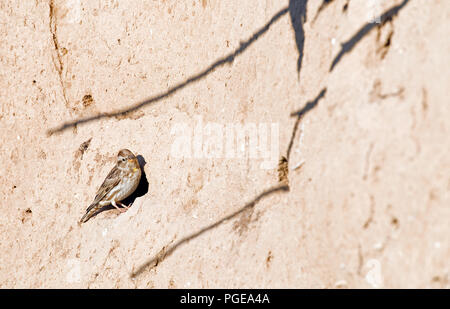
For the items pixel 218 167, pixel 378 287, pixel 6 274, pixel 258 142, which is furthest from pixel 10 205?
pixel 378 287

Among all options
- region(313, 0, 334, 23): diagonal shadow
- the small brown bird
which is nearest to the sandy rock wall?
region(313, 0, 334, 23): diagonal shadow

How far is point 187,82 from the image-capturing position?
A: 224 inches

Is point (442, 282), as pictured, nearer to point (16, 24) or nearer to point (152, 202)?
point (152, 202)

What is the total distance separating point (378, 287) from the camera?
344cm

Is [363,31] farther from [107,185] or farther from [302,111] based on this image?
[107,185]

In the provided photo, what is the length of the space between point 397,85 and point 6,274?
5.00 m

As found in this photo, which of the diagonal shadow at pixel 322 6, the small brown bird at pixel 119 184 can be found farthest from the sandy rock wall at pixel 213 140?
the small brown bird at pixel 119 184

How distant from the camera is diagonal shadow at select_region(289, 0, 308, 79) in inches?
170

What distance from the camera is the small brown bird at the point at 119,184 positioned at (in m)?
6.22

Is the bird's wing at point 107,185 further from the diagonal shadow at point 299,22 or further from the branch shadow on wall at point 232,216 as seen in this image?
the diagonal shadow at point 299,22

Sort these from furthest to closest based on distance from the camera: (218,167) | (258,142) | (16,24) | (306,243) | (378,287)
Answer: (16,24), (218,167), (258,142), (306,243), (378,287)

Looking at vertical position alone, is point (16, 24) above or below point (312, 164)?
above

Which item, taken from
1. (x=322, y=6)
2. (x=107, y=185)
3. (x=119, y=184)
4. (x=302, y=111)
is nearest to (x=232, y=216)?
(x=302, y=111)

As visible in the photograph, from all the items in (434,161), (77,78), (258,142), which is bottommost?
(434,161)
